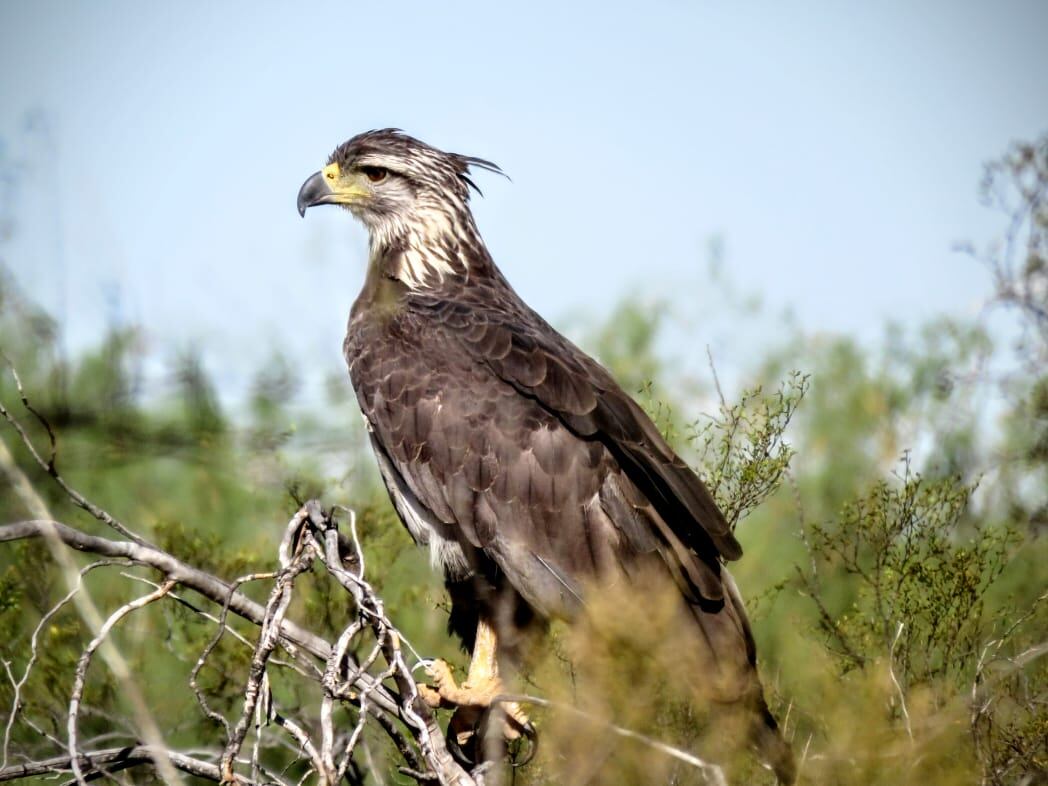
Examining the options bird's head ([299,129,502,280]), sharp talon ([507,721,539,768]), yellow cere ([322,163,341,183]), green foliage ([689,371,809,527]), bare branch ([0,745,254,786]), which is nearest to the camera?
bare branch ([0,745,254,786])

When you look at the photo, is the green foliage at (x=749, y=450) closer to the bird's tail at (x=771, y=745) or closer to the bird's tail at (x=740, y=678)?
the bird's tail at (x=740, y=678)

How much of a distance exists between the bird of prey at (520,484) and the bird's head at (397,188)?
0.79 m

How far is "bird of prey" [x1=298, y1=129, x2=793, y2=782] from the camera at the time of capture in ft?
Result: 15.5

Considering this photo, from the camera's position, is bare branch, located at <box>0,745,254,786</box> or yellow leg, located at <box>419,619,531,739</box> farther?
yellow leg, located at <box>419,619,531,739</box>

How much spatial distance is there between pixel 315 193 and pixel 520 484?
6.34ft

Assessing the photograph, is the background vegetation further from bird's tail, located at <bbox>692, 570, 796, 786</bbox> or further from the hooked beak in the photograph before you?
the hooked beak

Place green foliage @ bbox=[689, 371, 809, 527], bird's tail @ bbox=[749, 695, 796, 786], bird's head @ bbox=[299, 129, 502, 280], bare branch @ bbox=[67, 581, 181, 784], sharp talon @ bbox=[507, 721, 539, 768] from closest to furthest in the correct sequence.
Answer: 1. bare branch @ bbox=[67, 581, 181, 784]
2. bird's tail @ bbox=[749, 695, 796, 786]
3. sharp talon @ bbox=[507, 721, 539, 768]
4. green foliage @ bbox=[689, 371, 809, 527]
5. bird's head @ bbox=[299, 129, 502, 280]

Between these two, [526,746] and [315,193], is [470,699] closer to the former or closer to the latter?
[526,746]

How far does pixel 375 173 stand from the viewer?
6016 mm

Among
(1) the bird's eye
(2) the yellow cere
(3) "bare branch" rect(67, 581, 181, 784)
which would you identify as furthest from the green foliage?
(3) "bare branch" rect(67, 581, 181, 784)

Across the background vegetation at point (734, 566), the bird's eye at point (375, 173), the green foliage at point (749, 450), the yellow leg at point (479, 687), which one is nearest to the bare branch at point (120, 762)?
the background vegetation at point (734, 566)

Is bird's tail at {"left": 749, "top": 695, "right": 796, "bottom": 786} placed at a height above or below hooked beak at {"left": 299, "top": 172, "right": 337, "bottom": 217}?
below

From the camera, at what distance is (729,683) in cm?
443

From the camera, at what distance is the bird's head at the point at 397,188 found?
586cm
